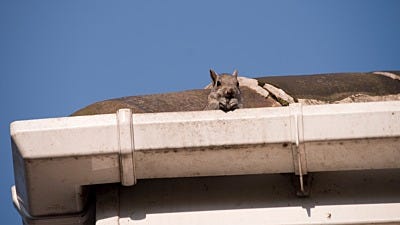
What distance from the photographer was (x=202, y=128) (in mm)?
7609

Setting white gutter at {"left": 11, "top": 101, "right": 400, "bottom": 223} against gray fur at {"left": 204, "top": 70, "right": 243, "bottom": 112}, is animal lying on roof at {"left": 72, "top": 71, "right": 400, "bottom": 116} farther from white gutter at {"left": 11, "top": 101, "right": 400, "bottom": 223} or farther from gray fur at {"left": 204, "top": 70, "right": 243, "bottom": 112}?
white gutter at {"left": 11, "top": 101, "right": 400, "bottom": 223}

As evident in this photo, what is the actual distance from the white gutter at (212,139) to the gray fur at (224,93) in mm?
1286

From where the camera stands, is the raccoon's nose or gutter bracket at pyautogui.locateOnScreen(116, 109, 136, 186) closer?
gutter bracket at pyautogui.locateOnScreen(116, 109, 136, 186)

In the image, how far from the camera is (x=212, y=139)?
7.61 meters

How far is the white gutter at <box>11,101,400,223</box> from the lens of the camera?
7602mm

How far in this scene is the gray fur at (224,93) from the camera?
9.19 m

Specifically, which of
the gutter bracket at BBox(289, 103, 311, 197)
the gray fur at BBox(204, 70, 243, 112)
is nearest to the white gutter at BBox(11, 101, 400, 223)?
the gutter bracket at BBox(289, 103, 311, 197)

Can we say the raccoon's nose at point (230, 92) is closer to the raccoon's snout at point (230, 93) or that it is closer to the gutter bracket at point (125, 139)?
the raccoon's snout at point (230, 93)

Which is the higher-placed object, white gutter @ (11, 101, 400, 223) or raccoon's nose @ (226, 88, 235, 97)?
raccoon's nose @ (226, 88, 235, 97)

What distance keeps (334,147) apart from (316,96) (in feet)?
6.04

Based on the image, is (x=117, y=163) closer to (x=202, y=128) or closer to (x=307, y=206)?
(x=202, y=128)

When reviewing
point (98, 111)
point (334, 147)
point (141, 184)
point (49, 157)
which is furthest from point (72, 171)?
point (334, 147)

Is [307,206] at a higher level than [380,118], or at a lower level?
lower

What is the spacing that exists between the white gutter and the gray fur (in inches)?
50.6
